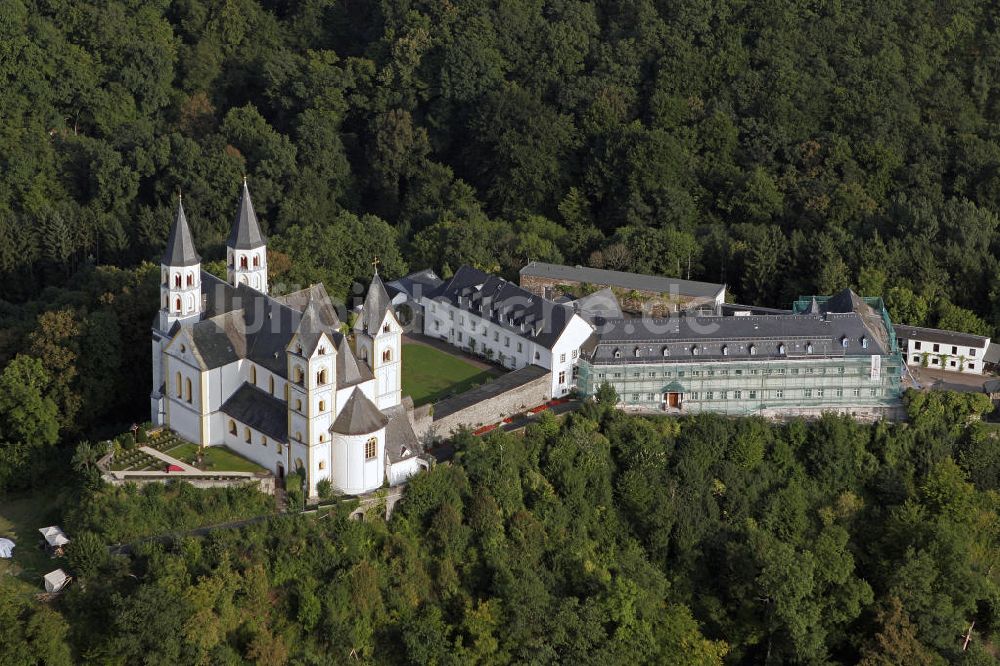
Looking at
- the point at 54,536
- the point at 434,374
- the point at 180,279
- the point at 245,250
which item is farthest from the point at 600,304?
the point at 54,536

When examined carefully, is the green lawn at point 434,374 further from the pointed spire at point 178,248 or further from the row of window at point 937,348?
the row of window at point 937,348

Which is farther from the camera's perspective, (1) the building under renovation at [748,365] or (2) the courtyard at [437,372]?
(2) the courtyard at [437,372]

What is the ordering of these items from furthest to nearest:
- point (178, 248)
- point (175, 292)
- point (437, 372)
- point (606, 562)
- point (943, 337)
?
point (943, 337) < point (437, 372) < point (175, 292) < point (178, 248) < point (606, 562)

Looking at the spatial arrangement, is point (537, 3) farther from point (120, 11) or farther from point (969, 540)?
point (969, 540)

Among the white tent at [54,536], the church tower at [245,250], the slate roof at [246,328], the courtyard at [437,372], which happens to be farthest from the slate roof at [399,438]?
the white tent at [54,536]

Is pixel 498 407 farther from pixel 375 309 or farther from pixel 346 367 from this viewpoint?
pixel 346 367

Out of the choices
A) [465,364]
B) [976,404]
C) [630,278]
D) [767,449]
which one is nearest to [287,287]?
[465,364]
